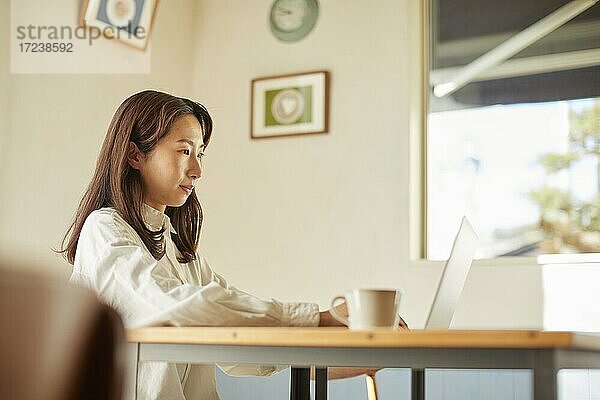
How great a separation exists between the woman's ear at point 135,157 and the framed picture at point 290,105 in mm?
1928

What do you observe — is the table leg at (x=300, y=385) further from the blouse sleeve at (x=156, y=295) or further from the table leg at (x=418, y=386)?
the blouse sleeve at (x=156, y=295)

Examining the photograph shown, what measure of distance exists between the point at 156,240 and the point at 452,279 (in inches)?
24.6

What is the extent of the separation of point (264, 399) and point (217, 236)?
0.80 meters

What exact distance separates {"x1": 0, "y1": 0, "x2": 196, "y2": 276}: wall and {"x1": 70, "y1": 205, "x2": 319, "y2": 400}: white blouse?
1.57 m

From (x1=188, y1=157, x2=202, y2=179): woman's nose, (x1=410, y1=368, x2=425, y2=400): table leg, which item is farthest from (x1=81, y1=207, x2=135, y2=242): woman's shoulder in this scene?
(x1=410, y1=368, x2=425, y2=400): table leg

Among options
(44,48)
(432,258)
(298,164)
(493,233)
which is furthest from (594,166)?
(44,48)

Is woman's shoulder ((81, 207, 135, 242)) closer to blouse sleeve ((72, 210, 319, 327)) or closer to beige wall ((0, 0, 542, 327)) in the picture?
blouse sleeve ((72, 210, 319, 327))

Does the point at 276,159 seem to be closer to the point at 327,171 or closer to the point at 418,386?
the point at 327,171

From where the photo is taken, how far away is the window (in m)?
3.46

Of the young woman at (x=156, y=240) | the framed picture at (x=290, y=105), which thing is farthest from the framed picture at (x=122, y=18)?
the young woman at (x=156, y=240)

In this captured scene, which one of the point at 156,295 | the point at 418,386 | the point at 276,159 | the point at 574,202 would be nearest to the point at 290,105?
the point at 276,159

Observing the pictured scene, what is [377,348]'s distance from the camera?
1.21 m

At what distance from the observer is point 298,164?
3945mm

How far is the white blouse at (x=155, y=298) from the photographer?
4.76 ft
